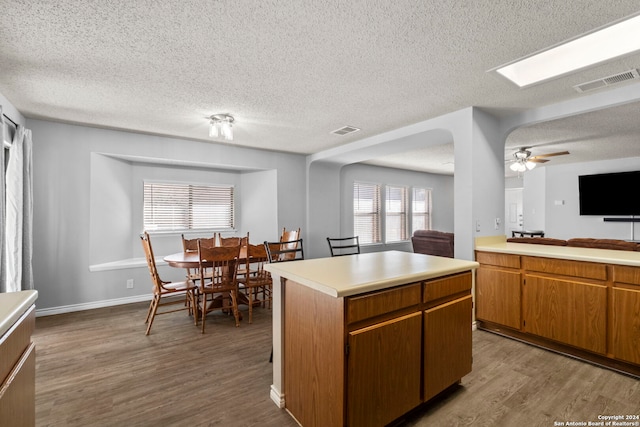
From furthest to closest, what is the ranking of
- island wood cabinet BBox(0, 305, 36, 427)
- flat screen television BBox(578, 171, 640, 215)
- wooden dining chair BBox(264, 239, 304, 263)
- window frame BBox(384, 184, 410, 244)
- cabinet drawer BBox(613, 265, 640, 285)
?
window frame BBox(384, 184, 410, 244) < flat screen television BBox(578, 171, 640, 215) < wooden dining chair BBox(264, 239, 304, 263) < cabinet drawer BBox(613, 265, 640, 285) < island wood cabinet BBox(0, 305, 36, 427)

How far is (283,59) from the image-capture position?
2.26m

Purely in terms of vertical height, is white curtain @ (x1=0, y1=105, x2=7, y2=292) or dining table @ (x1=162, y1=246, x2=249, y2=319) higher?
white curtain @ (x1=0, y1=105, x2=7, y2=292)

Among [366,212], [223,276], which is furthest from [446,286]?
[366,212]

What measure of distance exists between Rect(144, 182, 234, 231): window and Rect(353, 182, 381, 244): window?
113 inches

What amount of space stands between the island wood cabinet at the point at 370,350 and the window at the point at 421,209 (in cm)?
662

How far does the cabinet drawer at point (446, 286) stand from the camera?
1.83m

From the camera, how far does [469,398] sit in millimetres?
2025

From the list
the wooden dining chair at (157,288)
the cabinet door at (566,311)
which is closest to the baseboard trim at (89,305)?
the wooden dining chair at (157,288)

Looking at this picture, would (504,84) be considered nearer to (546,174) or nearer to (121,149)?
(121,149)

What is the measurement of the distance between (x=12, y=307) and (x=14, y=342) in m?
0.11

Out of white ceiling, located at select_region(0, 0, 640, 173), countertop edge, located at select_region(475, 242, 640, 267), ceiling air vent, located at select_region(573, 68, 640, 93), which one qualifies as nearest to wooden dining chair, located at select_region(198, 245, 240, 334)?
white ceiling, located at select_region(0, 0, 640, 173)

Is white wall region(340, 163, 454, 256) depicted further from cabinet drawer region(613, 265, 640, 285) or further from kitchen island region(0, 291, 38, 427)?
kitchen island region(0, 291, 38, 427)

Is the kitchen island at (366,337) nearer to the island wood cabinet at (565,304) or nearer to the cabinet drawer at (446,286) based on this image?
the cabinet drawer at (446,286)

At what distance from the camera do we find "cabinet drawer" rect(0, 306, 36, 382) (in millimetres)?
873
